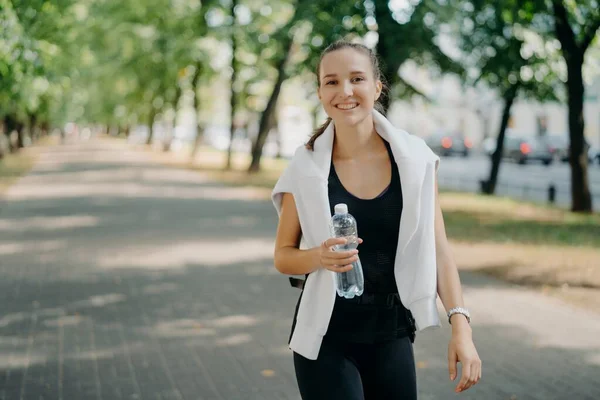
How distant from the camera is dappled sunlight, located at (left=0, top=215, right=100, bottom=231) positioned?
15234 mm

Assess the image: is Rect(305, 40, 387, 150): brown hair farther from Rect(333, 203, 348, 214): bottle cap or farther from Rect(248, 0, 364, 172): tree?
Rect(248, 0, 364, 172): tree

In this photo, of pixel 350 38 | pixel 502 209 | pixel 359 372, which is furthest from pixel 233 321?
pixel 502 209

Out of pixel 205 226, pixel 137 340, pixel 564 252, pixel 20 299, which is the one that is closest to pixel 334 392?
pixel 137 340

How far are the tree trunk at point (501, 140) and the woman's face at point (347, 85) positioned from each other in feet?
61.7

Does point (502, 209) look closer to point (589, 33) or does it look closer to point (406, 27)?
point (589, 33)

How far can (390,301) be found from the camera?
8.89 ft

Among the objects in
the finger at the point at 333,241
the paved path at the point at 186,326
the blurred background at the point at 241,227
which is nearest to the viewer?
the finger at the point at 333,241

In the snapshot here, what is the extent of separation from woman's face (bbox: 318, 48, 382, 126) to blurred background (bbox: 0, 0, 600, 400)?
41cm

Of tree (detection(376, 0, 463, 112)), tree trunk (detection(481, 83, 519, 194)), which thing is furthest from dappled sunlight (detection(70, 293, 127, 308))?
tree trunk (detection(481, 83, 519, 194))

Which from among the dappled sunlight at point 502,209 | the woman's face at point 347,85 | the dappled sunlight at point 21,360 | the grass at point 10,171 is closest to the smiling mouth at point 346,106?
the woman's face at point 347,85

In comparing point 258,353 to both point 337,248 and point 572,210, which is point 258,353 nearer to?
point 337,248

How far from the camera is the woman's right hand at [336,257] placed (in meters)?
2.42

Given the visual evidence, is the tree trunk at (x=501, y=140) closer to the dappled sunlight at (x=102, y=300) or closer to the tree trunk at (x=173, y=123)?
the dappled sunlight at (x=102, y=300)

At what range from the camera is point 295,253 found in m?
2.69
